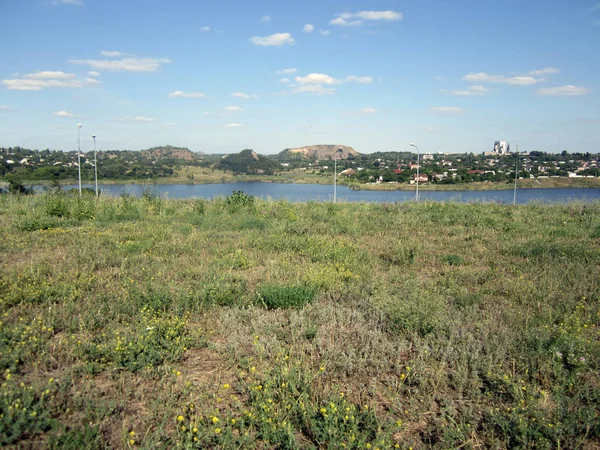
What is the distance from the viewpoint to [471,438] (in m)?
3.02

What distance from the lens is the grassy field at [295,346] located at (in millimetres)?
2969

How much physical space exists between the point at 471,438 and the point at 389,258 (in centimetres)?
529

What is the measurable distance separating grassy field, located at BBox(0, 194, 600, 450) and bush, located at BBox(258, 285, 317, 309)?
1.0 inches

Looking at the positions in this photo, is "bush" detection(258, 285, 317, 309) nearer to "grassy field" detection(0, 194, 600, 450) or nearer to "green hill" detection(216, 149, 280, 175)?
"grassy field" detection(0, 194, 600, 450)

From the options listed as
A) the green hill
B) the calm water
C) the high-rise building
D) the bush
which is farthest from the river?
the high-rise building

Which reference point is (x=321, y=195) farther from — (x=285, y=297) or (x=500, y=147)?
(x=500, y=147)

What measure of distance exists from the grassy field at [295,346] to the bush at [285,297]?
0.02 metres

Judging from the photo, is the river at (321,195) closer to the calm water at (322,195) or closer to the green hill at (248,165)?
the calm water at (322,195)

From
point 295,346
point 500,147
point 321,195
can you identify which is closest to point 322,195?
point 321,195

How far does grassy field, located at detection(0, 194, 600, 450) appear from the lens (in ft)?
9.74

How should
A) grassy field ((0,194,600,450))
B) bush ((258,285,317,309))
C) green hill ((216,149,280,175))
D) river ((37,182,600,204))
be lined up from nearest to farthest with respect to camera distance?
grassy field ((0,194,600,450)) → bush ((258,285,317,309)) → river ((37,182,600,204)) → green hill ((216,149,280,175))

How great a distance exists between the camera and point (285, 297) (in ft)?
17.7

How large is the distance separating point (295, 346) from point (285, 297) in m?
1.27

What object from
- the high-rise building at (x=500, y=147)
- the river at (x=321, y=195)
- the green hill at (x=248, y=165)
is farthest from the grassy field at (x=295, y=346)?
the high-rise building at (x=500, y=147)
